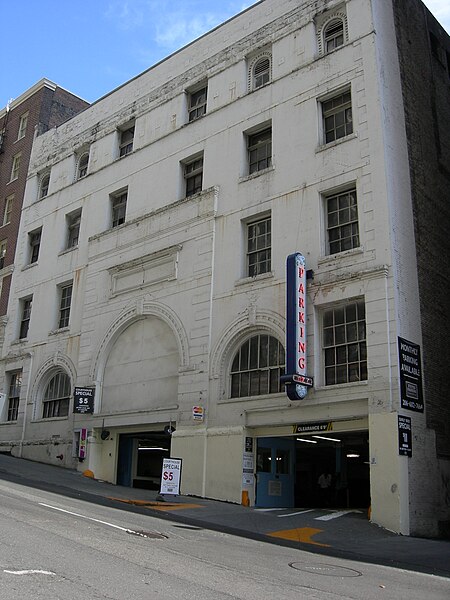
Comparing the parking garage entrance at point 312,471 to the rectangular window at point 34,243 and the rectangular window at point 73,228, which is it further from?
the rectangular window at point 34,243

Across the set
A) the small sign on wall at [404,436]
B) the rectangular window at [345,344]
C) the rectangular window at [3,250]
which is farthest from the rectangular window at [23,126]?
the small sign on wall at [404,436]

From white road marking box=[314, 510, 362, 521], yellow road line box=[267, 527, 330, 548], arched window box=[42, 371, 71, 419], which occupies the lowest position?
yellow road line box=[267, 527, 330, 548]

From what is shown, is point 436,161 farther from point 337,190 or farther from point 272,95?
point 272,95

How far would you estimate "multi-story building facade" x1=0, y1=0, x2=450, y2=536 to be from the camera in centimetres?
1848

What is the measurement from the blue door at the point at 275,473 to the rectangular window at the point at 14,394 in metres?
14.4

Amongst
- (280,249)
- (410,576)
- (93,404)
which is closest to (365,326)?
(280,249)

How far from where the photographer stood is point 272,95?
23.9 meters

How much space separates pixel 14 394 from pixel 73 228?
865cm

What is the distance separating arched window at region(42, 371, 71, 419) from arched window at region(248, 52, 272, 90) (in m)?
14.9

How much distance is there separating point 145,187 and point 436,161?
39.5 ft

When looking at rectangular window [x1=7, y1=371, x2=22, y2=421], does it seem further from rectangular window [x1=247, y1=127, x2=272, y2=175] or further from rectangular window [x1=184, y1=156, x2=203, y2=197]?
rectangular window [x1=247, y1=127, x2=272, y2=175]

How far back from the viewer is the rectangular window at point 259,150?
77.6 ft

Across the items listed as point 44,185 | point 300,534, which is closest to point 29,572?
point 300,534

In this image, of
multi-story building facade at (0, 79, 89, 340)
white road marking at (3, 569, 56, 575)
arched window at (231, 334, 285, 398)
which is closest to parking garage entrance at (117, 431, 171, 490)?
arched window at (231, 334, 285, 398)
